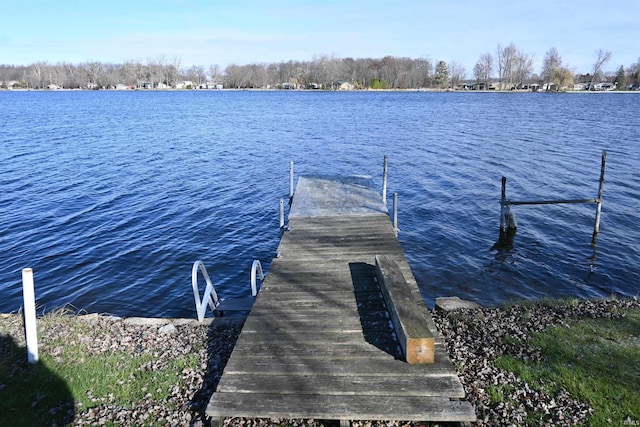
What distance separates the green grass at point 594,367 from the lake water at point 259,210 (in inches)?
188

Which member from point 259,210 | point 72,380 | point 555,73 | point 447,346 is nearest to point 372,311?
point 447,346

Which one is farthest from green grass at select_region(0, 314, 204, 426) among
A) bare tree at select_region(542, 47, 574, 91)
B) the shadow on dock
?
bare tree at select_region(542, 47, 574, 91)

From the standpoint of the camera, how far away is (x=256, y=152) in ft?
127

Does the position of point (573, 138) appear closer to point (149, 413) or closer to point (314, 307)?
point (314, 307)

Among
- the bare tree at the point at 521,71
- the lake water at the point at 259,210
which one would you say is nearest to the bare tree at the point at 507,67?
the bare tree at the point at 521,71

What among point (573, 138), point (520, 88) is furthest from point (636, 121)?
point (520, 88)

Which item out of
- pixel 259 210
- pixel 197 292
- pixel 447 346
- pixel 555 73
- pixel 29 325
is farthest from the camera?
pixel 555 73

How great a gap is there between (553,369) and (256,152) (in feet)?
110

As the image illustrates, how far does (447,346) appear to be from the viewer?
8.09 meters

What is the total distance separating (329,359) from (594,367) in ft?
13.9

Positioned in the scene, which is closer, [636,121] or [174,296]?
[174,296]

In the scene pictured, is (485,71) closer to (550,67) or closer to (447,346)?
(550,67)

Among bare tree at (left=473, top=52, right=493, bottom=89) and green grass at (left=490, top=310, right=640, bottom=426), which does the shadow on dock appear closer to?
green grass at (left=490, top=310, right=640, bottom=426)

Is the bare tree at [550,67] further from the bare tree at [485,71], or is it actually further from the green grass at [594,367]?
the green grass at [594,367]
